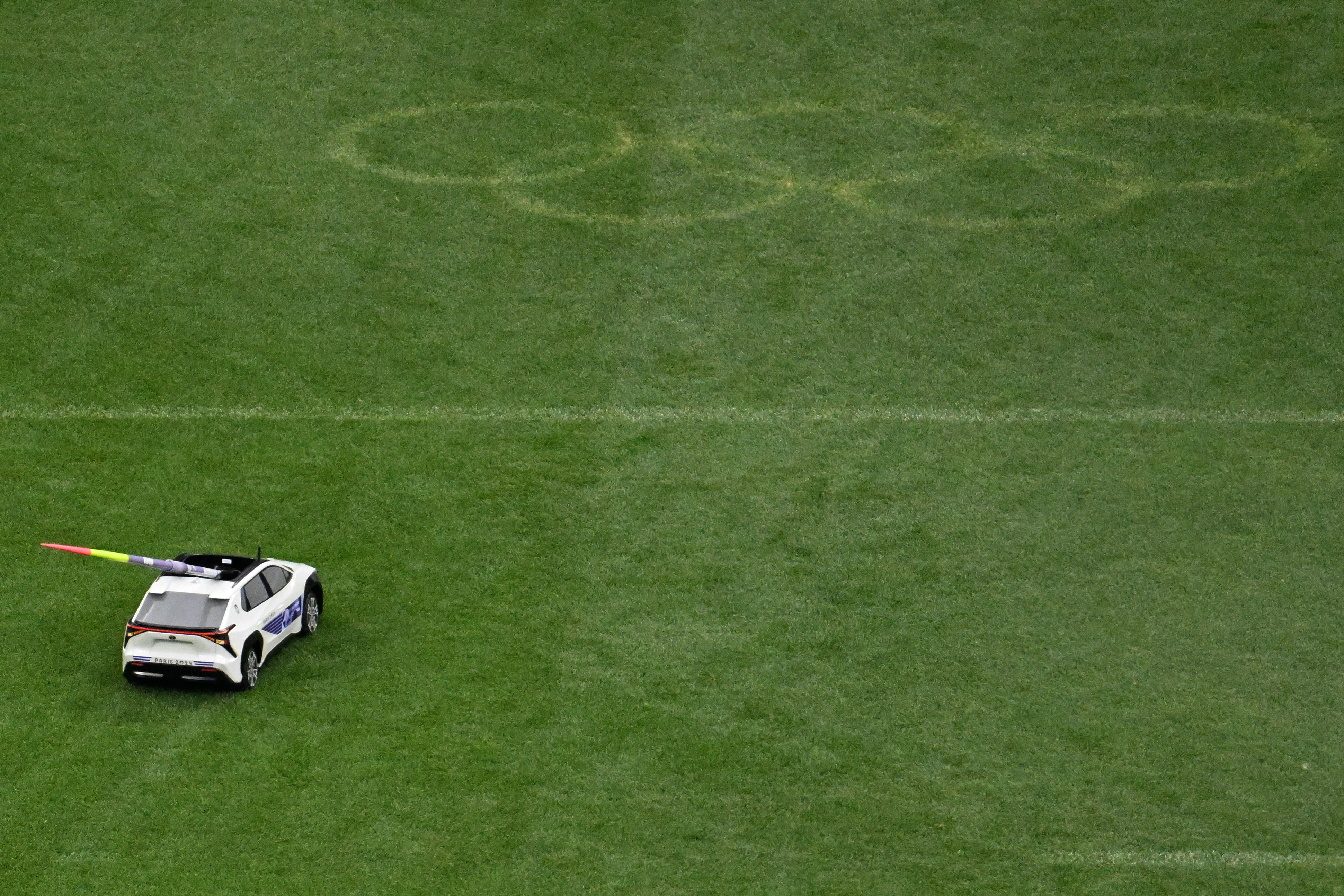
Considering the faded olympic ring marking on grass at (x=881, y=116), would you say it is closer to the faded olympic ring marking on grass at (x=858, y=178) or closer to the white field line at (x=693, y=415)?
the faded olympic ring marking on grass at (x=858, y=178)

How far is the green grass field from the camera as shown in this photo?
1644 centimetres

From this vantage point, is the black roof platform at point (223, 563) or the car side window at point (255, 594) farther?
the black roof platform at point (223, 563)

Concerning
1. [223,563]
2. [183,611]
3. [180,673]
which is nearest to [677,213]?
[223,563]

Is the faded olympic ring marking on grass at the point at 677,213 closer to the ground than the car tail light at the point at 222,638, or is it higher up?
higher up

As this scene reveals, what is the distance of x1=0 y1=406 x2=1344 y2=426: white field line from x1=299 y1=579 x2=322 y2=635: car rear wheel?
4.21 meters

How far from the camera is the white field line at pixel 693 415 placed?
22391mm

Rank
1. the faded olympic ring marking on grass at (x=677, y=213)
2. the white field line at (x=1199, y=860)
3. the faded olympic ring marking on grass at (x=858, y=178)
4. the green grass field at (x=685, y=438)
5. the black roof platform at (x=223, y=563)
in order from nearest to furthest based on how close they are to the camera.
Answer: the white field line at (x=1199, y=860) → the green grass field at (x=685, y=438) → the black roof platform at (x=223, y=563) → the faded olympic ring marking on grass at (x=677, y=213) → the faded olympic ring marking on grass at (x=858, y=178)

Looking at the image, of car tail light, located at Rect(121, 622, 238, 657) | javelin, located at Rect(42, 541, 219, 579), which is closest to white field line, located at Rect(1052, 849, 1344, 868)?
car tail light, located at Rect(121, 622, 238, 657)

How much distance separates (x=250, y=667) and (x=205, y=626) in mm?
835

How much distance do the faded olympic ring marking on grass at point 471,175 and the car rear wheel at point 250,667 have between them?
10.6 meters

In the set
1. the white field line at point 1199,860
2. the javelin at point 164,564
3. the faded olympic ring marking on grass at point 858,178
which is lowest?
the white field line at point 1199,860

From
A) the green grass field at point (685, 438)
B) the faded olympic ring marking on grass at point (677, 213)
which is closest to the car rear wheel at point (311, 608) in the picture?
the green grass field at point (685, 438)

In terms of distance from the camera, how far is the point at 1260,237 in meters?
25.5

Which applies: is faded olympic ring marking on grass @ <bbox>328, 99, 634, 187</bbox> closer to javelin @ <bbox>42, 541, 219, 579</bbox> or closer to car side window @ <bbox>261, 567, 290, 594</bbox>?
car side window @ <bbox>261, 567, 290, 594</bbox>
